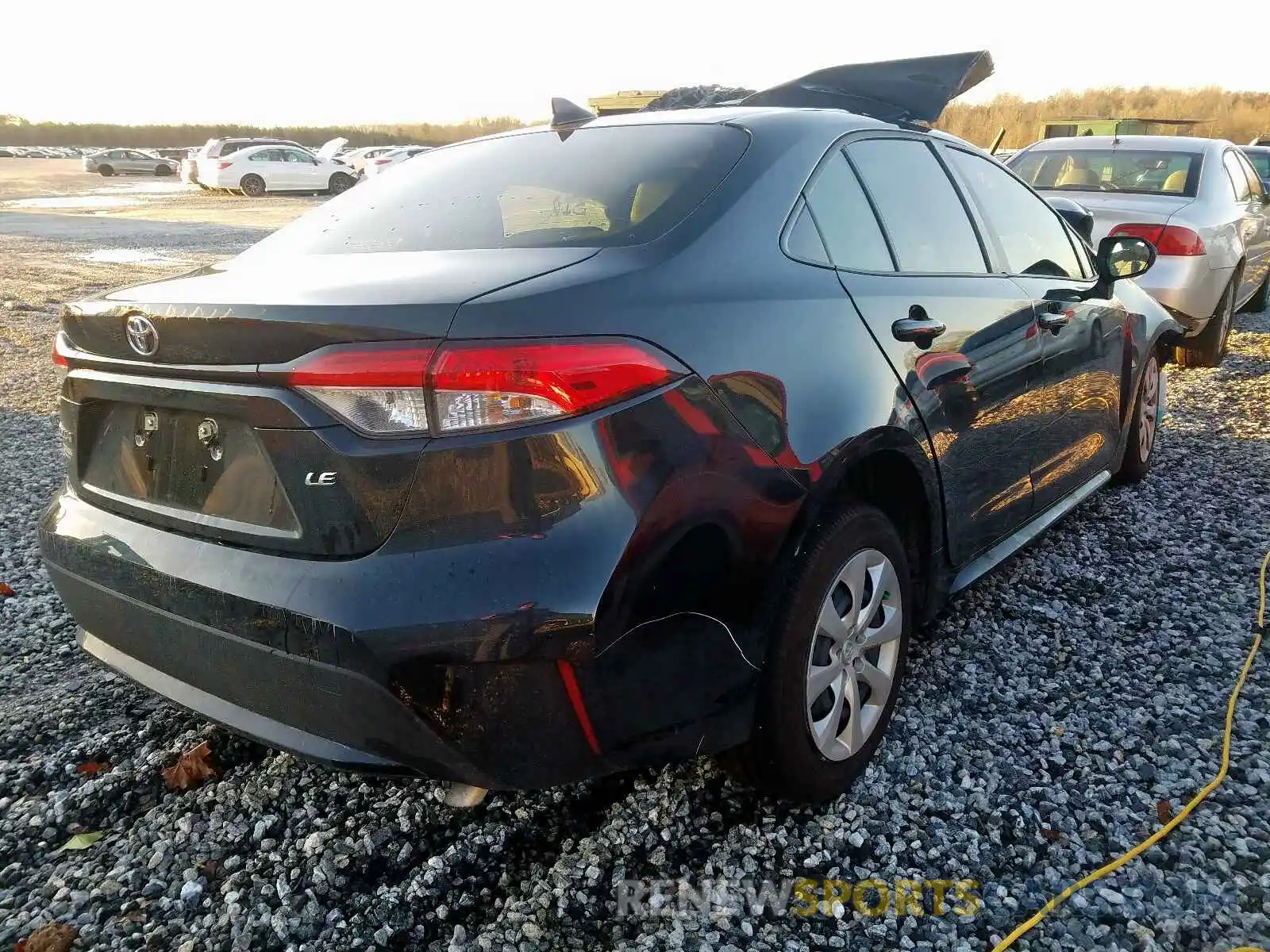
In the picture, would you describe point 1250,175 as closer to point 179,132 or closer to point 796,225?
→ point 796,225

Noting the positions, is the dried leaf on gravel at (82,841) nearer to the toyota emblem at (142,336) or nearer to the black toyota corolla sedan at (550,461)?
the black toyota corolla sedan at (550,461)

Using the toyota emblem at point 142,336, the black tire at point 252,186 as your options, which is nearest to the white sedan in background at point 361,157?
the black tire at point 252,186

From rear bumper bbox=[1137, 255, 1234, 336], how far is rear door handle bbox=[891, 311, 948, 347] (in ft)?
15.4

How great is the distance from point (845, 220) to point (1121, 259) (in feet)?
6.26

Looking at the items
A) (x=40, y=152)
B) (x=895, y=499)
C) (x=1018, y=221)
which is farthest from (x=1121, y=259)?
(x=40, y=152)

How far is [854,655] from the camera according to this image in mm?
2348

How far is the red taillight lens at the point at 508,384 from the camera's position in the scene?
1.65m

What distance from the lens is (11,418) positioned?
6242 mm

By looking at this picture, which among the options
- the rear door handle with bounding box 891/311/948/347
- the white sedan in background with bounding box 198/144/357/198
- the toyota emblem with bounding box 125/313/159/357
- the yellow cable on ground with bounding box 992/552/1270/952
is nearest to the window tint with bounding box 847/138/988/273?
the rear door handle with bounding box 891/311/948/347

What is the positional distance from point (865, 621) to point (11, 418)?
6.08 metres

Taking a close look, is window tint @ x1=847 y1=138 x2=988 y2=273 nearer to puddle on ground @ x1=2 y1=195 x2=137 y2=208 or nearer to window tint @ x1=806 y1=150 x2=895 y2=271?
window tint @ x1=806 y1=150 x2=895 y2=271

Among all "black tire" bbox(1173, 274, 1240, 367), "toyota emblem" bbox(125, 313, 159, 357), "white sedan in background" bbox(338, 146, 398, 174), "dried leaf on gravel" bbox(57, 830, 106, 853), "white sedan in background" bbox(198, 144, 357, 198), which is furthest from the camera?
"white sedan in background" bbox(338, 146, 398, 174)

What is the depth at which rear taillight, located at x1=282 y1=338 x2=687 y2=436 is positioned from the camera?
1.65m

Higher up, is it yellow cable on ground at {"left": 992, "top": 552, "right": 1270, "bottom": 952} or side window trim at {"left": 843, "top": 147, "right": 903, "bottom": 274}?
side window trim at {"left": 843, "top": 147, "right": 903, "bottom": 274}
